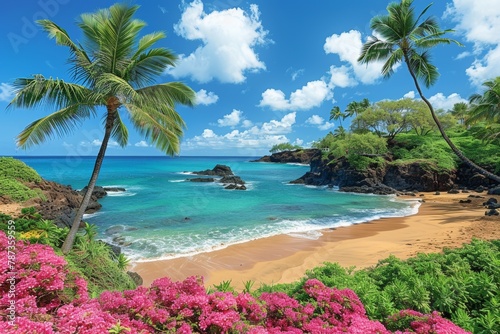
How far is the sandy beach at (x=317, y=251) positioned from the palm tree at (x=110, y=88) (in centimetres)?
457

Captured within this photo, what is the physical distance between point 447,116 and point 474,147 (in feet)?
31.6

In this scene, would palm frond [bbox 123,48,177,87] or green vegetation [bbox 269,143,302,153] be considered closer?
palm frond [bbox 123,48,177,87]

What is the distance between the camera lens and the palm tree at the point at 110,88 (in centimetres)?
668

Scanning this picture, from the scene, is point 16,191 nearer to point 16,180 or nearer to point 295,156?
point 16,180

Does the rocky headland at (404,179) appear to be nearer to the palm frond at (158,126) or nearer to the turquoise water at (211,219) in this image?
the turquoise water at (211,219)

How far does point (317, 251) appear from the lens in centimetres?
1161

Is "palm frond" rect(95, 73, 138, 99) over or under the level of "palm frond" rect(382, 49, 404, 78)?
under

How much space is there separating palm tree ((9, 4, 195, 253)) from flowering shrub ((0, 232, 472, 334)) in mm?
4494

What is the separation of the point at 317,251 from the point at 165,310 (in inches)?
394

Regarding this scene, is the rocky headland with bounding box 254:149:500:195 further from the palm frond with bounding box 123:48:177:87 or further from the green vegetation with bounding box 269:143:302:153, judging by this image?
the green vegetation with bounding box 269:143:302:153

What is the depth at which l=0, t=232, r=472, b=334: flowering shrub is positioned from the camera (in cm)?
225

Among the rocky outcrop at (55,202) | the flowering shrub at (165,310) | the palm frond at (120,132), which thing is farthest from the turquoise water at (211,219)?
the flowering shrub at (165,310)

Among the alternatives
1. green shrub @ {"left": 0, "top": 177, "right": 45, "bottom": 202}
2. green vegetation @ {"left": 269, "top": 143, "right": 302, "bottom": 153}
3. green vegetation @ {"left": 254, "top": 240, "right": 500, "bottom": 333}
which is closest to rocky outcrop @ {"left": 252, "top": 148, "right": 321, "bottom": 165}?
green vegetation @ {"left": 269, "top": 143, "right": 302, "bottom": 153}

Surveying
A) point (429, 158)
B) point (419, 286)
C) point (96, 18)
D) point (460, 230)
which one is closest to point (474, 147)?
point (429, 158)
